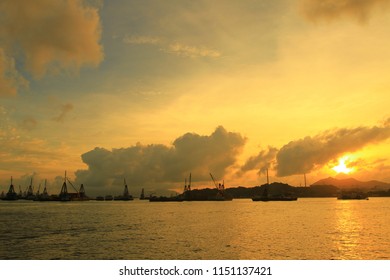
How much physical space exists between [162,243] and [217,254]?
41.1ft

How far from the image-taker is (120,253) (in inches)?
1951
